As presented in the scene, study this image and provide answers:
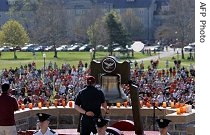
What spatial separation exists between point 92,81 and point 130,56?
76610 mm

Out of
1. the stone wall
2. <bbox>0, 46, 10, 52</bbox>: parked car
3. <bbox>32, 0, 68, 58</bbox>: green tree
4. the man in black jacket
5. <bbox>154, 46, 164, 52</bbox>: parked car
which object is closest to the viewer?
the man in black jacket

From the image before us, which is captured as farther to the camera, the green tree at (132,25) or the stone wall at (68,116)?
the green tree at (132,25)

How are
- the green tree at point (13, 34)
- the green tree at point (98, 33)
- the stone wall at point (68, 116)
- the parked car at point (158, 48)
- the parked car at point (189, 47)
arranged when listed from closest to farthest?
the stone wall at point (68, 116) < the parked car at point (189, 47) < the green tree at point (13, 34) < the green tree at point (98, 33) < the parked car at point (158, 48)

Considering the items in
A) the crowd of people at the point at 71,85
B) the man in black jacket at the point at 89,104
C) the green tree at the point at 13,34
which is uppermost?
the green tree at the point at 13,34

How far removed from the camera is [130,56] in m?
86.6

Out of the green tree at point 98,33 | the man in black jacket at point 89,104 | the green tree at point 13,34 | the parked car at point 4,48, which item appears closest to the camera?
the man in black jacket at point 89,104

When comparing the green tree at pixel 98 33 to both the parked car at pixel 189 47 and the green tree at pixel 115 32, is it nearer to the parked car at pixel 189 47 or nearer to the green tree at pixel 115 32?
the green tree at pixel 115 32

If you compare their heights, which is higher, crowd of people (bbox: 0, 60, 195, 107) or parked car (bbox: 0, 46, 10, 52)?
parked car (bbox: 0, 46, 10, 52)

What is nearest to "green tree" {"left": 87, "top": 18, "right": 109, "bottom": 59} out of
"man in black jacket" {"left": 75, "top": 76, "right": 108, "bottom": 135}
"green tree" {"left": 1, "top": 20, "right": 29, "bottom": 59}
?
"green tree" {"left": 1, "top": 20, "right": 29, "bottom": 59}

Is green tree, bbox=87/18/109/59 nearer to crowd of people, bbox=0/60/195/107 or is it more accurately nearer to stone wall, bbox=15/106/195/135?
crowd of people, bbox=0/60/195/107

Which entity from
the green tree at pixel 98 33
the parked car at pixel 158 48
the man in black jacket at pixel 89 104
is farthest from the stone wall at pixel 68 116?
the parked car at pixel 158 48

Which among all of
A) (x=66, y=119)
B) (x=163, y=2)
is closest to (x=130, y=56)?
(x=163, y=2)

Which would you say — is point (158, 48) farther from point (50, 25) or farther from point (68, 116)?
point (68, 116)

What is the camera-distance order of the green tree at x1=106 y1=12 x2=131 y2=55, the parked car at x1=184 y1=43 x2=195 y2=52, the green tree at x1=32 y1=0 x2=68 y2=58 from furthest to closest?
the green tree at x1=32 y1=0 x2=68 y2=58, the green tree at x1=106 y1=12 x2=131 y2=55, the parked car at x1=184 y1=43 x2=195 y2=52
